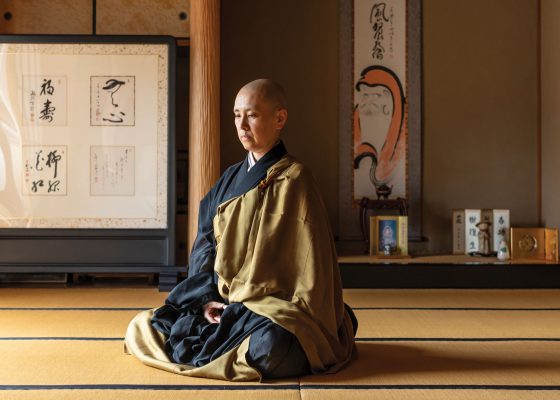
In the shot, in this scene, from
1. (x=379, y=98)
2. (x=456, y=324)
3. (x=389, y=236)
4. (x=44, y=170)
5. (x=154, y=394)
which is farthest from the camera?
(x=379, y=98)

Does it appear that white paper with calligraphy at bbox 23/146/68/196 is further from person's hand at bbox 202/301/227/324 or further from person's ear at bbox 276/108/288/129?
person's ear at bbox 276/108/288/129

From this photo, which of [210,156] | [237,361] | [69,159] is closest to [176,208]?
[210,156]

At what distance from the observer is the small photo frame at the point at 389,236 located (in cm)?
536

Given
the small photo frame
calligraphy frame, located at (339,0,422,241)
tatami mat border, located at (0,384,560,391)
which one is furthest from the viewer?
calligraphy frame, located at (339,0,422,241)

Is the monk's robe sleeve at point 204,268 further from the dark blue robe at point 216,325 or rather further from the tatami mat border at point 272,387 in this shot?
the tatami mat border at point 272,387

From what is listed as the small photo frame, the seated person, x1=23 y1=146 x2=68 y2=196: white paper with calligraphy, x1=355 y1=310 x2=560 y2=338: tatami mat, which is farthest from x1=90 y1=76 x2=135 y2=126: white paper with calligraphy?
the seated person

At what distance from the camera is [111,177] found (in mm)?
4930

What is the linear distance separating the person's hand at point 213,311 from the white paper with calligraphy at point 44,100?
2.77m

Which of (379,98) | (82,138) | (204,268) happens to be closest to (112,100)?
(82,138)

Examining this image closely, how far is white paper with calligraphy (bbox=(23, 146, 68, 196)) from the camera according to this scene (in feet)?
16.1

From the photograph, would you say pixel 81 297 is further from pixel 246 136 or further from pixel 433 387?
pixel 433 387

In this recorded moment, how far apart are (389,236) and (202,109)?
1742 millimetres

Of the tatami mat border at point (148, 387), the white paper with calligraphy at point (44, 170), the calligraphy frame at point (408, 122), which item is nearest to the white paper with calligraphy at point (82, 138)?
the white paper with calligraphy at point (44, 170)

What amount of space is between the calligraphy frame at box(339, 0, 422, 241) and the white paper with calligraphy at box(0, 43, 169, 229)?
160cm
